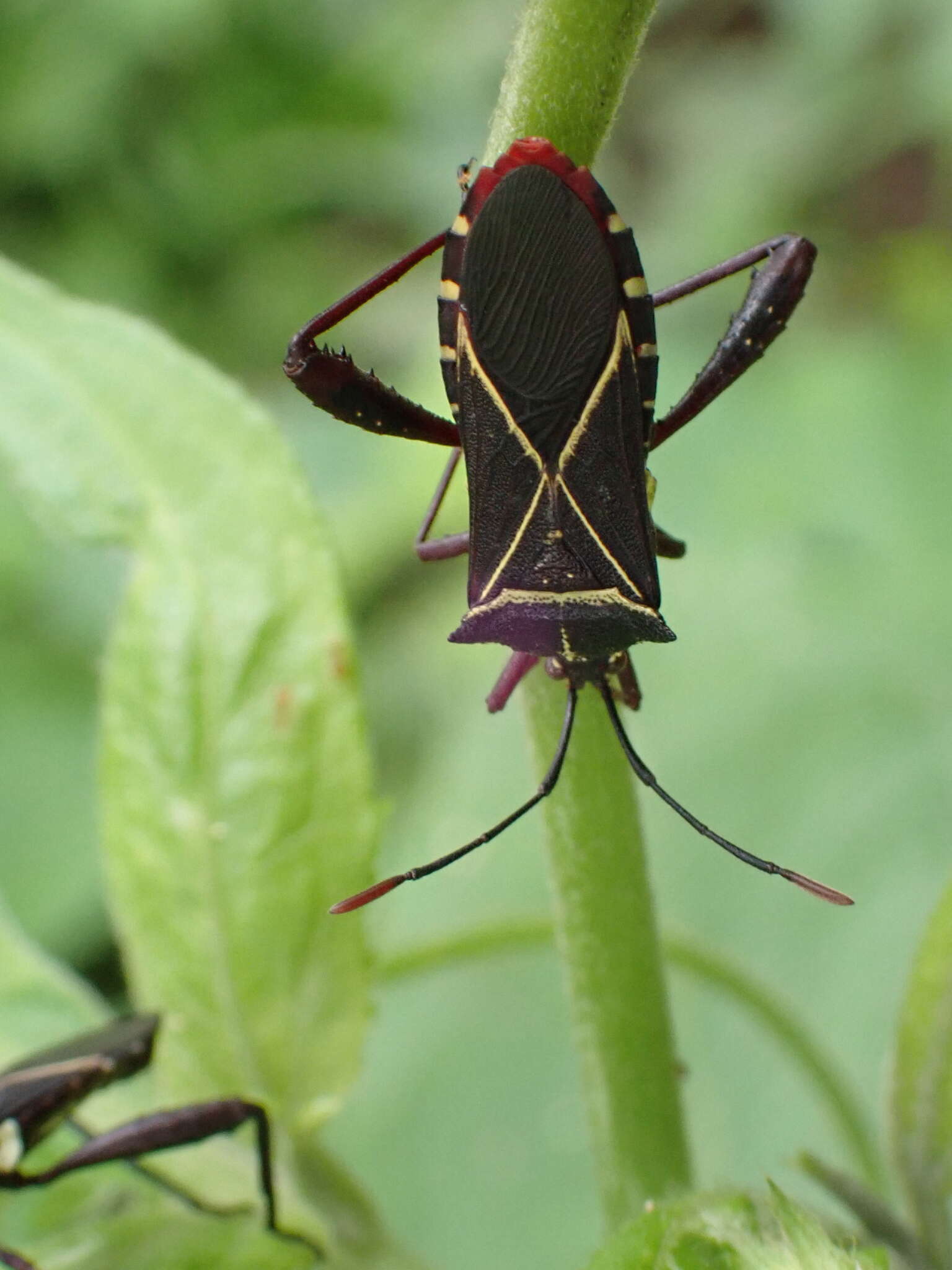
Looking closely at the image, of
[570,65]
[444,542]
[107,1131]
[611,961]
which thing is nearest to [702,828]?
[611,961]

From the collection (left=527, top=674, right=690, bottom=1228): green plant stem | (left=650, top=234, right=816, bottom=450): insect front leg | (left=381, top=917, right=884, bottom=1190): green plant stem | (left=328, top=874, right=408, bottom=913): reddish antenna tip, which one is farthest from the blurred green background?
(left=650, top=234, right=816, bottom=450): insect front leg

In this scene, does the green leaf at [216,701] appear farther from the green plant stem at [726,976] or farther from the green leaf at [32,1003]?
the green plant stem at [726,976]

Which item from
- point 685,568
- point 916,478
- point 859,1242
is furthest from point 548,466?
point 916,478

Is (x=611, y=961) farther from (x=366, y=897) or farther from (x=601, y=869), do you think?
(x=366, y=897)

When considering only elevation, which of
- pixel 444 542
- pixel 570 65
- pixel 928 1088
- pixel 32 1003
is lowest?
pixel 928 1088

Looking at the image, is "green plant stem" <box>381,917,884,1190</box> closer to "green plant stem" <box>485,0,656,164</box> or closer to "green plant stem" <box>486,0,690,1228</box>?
"green plant stem" <box>486,0,690,1228</box>
